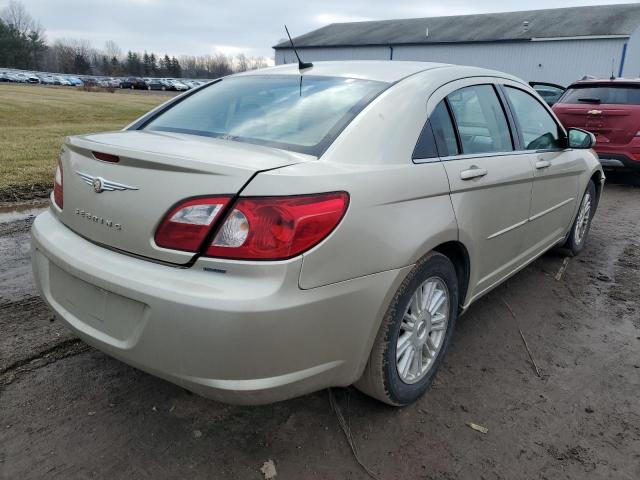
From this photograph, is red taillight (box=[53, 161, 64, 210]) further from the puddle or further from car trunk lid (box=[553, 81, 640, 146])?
car trunk lid (box=[553, 81, 640, 146])

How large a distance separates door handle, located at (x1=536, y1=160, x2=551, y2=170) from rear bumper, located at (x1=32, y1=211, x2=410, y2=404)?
1779 mm

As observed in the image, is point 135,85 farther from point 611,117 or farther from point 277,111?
point 277,111

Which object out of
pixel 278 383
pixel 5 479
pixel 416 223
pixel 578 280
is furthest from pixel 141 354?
pixel 578 280

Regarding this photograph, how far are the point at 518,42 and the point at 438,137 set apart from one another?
35773 millimetres

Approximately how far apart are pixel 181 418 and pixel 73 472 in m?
0.49

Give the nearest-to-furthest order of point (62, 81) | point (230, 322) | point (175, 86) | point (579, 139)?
point (230, 322)
point (579, 139)
point (62, 81)
point (175, 86)

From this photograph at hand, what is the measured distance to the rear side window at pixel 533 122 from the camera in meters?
3.50

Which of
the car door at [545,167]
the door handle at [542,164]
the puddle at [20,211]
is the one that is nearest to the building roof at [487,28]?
the car door at [545,167]

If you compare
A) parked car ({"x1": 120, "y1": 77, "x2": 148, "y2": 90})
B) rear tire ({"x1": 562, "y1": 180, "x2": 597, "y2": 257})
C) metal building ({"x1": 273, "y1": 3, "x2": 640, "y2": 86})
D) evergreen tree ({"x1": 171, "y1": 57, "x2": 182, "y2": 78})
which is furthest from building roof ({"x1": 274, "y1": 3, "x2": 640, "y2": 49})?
evergreen tree ({"x1": 171, "y1": 57, "x2": 182, "y2": 78})

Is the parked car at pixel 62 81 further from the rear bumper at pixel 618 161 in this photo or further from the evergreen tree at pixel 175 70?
the rear bumper at pixel 618 161

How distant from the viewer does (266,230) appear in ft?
6.04

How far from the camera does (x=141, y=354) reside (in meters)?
1.95

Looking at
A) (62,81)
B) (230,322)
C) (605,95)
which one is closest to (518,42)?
(605,95)

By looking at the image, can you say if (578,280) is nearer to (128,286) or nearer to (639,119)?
(128,286)
